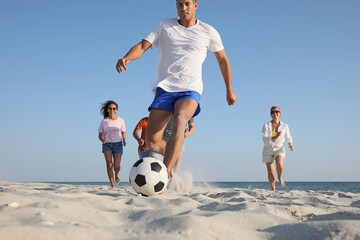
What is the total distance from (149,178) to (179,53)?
1.57 m

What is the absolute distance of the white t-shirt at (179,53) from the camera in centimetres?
365

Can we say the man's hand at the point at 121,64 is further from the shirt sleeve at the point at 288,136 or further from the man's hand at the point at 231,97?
the shirt sleeve at the point at 288,136

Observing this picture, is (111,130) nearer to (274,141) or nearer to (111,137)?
(111,137)

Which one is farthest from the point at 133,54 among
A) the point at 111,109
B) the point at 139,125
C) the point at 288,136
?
the point at 288,136

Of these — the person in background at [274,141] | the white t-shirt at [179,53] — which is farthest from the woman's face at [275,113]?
the white t-shirt at [179,53]

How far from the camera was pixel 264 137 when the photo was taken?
7070 mm

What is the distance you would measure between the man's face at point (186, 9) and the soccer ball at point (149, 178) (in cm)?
176

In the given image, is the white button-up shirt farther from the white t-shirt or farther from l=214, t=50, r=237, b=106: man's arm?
the white t-shirt

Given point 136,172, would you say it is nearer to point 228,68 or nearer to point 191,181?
point 228,68

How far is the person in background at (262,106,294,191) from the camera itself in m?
6.95

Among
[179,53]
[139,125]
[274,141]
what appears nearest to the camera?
[179,53]

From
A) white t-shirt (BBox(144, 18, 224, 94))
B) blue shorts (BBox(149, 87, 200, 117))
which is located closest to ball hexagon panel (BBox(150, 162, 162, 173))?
blue shorts (BBox(149, 87, 200, 117))

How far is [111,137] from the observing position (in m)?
7.03

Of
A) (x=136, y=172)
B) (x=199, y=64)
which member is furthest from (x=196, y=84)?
(x=136, y=172)
